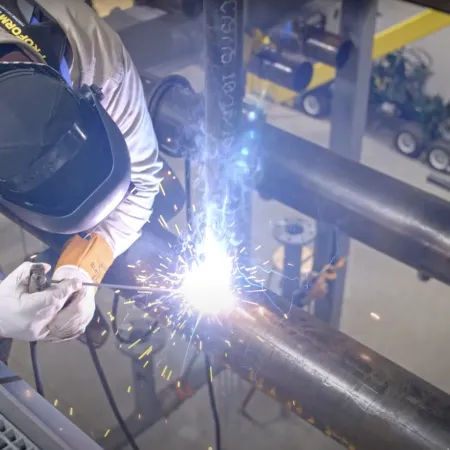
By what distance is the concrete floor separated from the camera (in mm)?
2867

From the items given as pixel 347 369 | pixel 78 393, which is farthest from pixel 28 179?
pixel 78 393

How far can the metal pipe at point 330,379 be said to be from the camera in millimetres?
1255

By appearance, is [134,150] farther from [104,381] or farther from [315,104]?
[315,104]

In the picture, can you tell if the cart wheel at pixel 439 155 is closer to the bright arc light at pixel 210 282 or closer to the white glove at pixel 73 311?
the bright arc light at pixel 210 282

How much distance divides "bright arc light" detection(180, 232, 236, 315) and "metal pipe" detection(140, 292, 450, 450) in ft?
0.14

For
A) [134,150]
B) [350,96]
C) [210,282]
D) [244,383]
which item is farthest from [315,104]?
[210,282]

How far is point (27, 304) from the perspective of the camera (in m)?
1.59

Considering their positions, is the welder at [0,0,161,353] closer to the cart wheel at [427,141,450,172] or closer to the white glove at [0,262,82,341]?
the white glove at [0,262,82,341]

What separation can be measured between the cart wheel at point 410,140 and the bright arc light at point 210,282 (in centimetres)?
252

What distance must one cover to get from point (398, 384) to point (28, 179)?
933 mm

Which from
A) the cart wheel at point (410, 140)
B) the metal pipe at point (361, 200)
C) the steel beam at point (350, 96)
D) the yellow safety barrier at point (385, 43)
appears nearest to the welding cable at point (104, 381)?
the metal pipe at point (361, 200)

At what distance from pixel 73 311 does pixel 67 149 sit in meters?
0.41

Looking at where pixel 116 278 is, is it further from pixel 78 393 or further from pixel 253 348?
pixel 78 393

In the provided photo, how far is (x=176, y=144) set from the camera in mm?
2068
